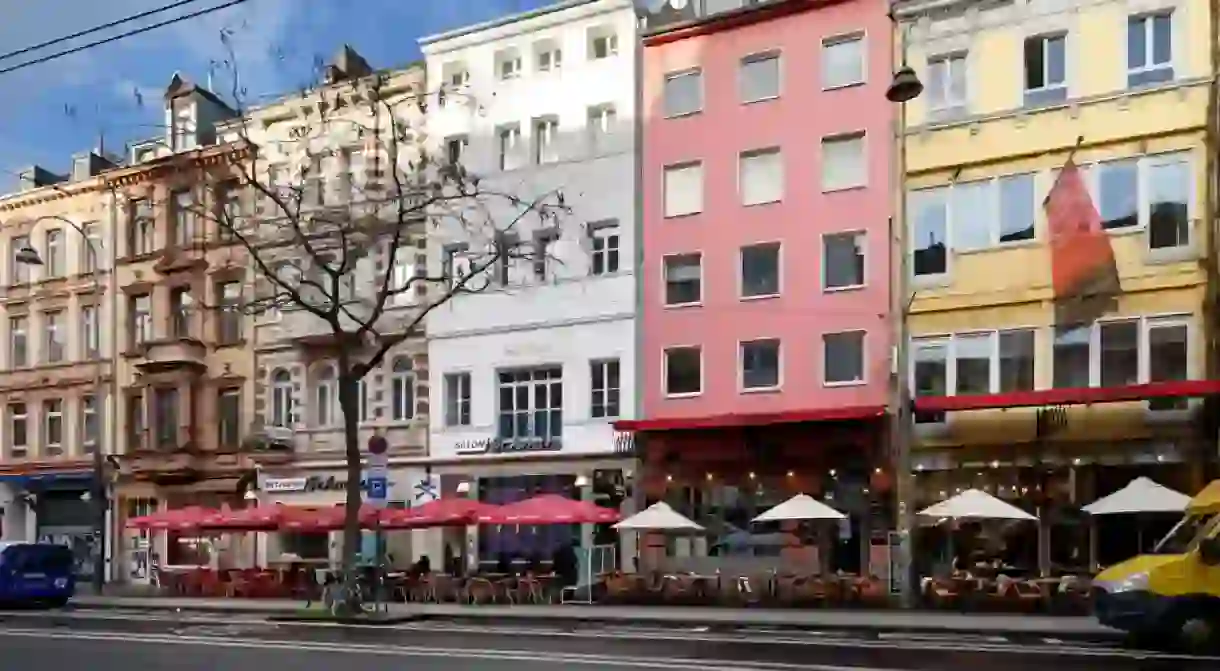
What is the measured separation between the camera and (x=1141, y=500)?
89.1 ft

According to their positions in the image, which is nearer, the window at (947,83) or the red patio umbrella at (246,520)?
the window at (947,83)

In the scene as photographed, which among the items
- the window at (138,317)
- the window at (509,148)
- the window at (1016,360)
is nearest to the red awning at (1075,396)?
the window at (1016,360)

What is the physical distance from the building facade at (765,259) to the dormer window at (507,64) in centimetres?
404

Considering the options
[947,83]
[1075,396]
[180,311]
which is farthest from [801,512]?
[180,311]

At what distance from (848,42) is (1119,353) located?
9.98m

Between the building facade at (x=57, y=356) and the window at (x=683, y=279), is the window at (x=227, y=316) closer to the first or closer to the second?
the building facade at (x=57, y=356)

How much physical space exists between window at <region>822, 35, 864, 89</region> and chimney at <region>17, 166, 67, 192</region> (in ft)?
101

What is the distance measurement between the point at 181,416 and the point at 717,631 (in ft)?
82.1

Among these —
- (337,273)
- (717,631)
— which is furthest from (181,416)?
(717,631)

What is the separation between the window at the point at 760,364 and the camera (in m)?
34.2

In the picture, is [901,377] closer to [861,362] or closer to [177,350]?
[861,362]

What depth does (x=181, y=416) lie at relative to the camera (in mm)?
43719

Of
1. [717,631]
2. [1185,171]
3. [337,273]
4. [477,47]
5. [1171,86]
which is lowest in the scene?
[717,631]

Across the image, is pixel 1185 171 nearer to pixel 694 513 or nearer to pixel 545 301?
pixel 694 513
